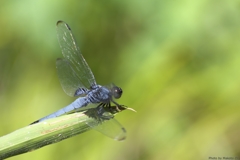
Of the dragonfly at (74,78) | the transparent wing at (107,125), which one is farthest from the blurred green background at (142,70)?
the transparent wing at (107,125)

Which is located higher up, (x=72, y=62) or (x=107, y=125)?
(x=72, y=62)

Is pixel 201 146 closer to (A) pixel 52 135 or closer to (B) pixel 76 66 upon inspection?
(B) pixel 76 66

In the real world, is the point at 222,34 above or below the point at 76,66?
above

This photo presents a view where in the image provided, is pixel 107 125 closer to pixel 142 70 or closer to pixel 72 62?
pixel 72 62

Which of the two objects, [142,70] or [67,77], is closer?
[67,77]

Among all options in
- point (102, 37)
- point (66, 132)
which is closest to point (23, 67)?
point (102, 37)

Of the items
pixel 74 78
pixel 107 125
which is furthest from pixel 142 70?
→ pixel 107 125
